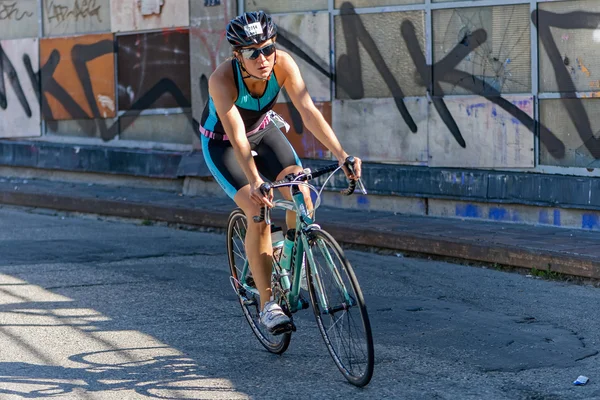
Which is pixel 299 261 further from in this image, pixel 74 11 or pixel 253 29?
pixel 74 11

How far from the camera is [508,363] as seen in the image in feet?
19.2

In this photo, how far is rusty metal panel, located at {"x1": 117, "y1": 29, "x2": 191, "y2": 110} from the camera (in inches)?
543

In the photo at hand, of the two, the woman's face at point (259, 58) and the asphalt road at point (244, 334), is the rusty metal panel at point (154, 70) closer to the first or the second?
the asphalt road at point (244, 334)

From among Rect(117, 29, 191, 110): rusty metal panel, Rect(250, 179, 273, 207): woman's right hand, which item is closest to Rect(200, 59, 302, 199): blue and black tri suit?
Rect(250, 179, 273, 207): woman's right hand

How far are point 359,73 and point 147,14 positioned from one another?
360cm

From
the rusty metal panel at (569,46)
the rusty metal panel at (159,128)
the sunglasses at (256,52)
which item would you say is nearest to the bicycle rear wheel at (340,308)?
the sunglasses at (256,52)

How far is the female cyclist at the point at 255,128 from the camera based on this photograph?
564 cm

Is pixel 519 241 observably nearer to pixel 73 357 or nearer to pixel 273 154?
pixel 273 154

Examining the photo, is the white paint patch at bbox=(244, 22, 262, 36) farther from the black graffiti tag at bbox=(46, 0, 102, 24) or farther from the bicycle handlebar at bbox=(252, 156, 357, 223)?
the black graffiti tag at bbox=(46, 0, 102, 24)

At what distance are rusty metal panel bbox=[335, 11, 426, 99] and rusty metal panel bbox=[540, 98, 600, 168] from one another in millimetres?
1584

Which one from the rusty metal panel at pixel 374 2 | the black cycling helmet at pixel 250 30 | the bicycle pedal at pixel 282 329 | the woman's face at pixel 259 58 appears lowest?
the bicycle pedal at pixel 282 329

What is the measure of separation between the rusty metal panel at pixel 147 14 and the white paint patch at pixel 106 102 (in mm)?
949

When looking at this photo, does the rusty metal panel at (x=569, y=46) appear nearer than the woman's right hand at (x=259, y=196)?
No

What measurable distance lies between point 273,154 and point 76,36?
9816 mm
